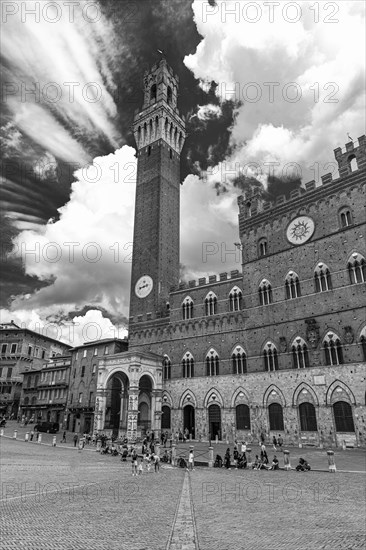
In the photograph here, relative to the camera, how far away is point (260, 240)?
38.6m

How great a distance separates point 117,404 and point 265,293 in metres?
22.0

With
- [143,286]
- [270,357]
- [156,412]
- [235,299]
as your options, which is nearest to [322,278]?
[270,357]

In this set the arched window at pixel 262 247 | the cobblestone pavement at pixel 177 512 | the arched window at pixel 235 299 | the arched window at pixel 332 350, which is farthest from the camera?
the arched window at pixel 235 299

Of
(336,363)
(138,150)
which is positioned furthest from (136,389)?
(138,150)

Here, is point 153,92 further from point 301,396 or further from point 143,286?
point 301,396

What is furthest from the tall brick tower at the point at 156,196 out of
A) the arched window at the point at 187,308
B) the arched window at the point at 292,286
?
the arched window at the point at 292,286

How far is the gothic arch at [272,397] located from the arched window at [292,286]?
8.26 m

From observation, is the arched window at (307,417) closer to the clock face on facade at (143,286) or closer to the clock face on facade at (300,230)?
the clock face on facade at (300,230)

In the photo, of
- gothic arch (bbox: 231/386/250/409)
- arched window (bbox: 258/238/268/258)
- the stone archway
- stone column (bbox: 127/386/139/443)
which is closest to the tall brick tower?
the stone archway

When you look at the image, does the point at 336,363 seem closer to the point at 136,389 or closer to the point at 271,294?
the point at 271,294

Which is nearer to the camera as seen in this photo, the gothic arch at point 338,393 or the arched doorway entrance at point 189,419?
the gothic arch at point 338,393

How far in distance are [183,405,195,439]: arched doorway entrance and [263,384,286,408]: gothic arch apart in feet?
28.1

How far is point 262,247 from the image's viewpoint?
38.3 metres

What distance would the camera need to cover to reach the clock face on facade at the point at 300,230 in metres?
34.9
